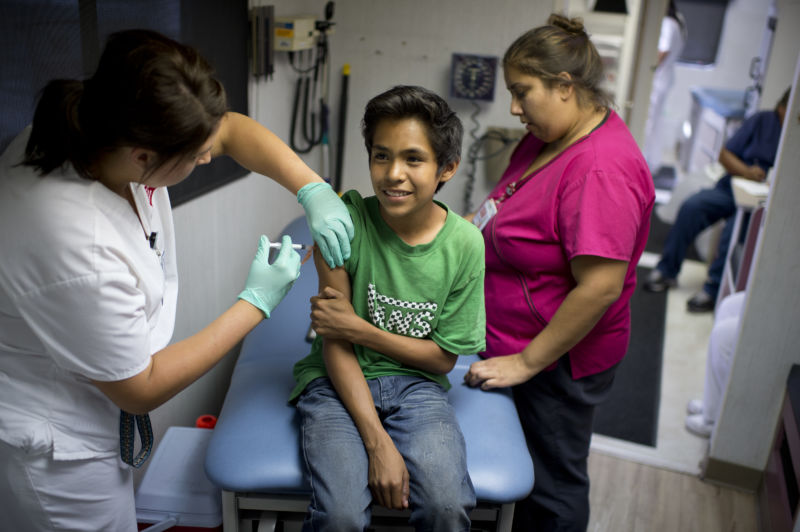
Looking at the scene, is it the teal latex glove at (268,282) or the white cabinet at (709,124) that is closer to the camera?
the teal latex glove at (268,282)

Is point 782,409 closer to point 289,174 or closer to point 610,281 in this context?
point 610,281

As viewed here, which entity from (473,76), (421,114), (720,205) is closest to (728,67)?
(720,205)

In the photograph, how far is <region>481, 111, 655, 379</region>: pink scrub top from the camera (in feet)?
4.57

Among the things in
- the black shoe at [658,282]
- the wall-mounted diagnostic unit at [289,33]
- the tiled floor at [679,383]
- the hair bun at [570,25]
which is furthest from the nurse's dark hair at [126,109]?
the black shoe at [658,282]

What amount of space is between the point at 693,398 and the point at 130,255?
2.70 m

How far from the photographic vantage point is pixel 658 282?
4.14 metres

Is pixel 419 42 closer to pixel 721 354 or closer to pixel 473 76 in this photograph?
pixel 473 76

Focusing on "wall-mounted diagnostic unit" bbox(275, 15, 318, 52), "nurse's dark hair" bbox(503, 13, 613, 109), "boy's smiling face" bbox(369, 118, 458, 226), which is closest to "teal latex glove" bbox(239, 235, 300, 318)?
"boy's smiling face" bbox(369, 118, 458, 226)

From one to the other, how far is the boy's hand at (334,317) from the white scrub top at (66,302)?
1.11 ft

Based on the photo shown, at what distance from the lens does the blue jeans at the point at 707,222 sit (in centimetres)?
389

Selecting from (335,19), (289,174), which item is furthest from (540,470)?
(335,19)

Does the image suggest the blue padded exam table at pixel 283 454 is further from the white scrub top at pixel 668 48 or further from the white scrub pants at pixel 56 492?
the white scrub top at pixel 668 48

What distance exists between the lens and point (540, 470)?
64.8 inches

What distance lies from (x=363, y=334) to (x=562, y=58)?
76cm
